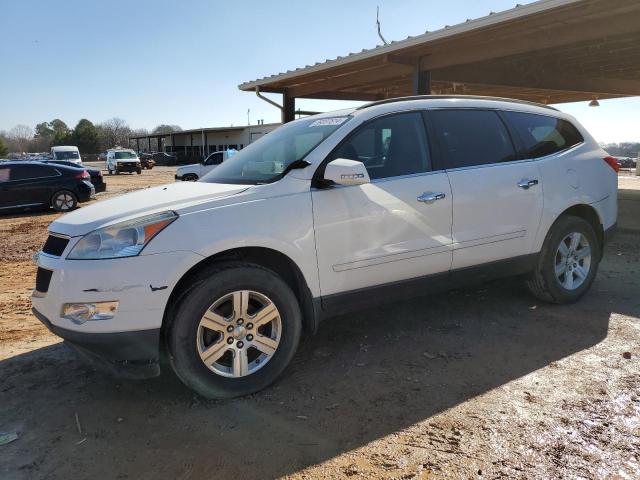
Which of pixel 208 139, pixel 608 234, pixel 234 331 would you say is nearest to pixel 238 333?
pixel 234 331

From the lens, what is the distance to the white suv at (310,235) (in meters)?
2.80

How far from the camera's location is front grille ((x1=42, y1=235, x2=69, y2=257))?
2918mm

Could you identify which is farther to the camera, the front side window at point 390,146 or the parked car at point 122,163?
the parked car at point 122,163

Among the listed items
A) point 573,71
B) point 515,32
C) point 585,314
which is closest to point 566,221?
point 585,314

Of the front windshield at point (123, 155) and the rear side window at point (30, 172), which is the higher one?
the front windshield at point (123, 155)

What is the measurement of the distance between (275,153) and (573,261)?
2.99m

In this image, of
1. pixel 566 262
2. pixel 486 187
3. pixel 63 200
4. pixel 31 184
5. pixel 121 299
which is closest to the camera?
pixel 121 299

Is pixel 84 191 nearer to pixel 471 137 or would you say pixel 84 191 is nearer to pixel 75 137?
pixel 471 137

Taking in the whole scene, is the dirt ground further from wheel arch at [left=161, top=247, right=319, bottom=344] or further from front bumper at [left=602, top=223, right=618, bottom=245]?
front bumper at [left=602, top=223, right=618, bottom=245]

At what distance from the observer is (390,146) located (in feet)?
12.2

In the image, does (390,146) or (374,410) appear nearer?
(374,410)

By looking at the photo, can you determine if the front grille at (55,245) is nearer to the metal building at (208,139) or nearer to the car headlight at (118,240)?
the car headlight at (118,240)

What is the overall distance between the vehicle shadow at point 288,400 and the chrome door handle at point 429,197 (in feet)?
3.73

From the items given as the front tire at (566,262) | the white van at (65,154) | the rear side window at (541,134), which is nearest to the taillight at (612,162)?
the rear side window at (541,134)
